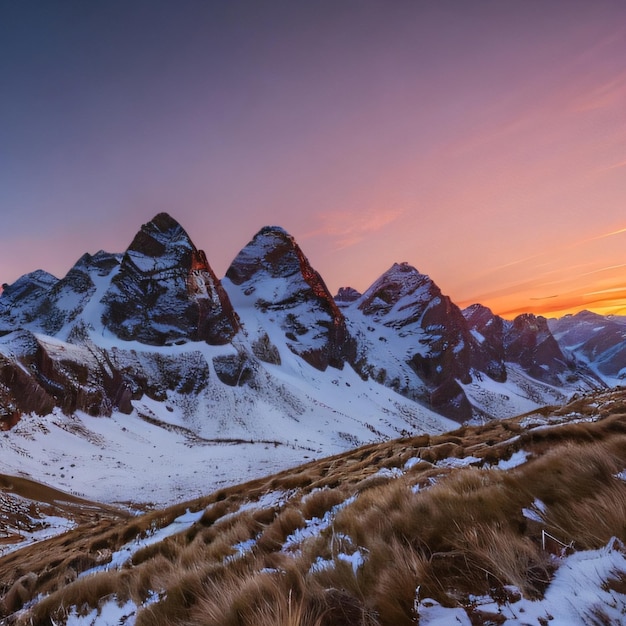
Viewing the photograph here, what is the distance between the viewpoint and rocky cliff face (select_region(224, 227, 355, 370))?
10644 cm

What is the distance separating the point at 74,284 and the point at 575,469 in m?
103

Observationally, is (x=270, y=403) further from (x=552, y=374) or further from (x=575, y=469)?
(x=552, y=374)

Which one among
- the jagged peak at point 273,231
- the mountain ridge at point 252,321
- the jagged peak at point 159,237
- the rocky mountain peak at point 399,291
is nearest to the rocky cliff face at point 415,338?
the rocky mountain peak at point 399,291

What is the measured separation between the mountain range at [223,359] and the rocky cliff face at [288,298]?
19.9 inches

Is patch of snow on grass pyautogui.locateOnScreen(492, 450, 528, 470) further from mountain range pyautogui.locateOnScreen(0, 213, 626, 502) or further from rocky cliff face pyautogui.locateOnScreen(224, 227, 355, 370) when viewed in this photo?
rocky cliff face pyautogui.locateOnScreen(224, 227, 355, 370)

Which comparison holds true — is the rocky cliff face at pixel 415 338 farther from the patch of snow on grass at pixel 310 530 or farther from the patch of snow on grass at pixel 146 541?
the patch of snow on grass at pixel 310 530

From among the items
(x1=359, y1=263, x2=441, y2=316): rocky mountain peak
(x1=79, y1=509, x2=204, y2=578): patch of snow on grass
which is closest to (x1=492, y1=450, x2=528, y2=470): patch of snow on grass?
(x1=79, y1=509, x2=204, y2=578): patch of snow on grass

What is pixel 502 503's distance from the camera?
9.43 ft

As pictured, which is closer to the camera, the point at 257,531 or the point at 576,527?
the point at 576,527

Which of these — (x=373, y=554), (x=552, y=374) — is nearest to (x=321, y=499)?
(x=373, y=554)

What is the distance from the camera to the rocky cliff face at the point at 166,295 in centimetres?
6944

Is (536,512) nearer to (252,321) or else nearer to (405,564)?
(405,564)

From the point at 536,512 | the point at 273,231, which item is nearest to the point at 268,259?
the point at 273,231

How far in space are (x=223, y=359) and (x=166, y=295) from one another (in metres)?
20.4
